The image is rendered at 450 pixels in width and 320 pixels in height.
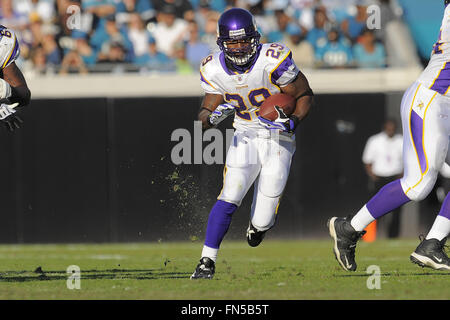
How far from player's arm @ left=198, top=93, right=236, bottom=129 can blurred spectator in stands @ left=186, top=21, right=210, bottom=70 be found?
17.9ft

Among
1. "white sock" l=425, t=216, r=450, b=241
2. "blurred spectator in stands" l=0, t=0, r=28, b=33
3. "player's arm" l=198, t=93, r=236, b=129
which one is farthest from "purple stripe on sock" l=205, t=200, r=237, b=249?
"blurred spectator in stands" l=0, t=0, r=28, b=33

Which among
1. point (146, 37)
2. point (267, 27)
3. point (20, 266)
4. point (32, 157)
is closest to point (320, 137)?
point (267, 27)

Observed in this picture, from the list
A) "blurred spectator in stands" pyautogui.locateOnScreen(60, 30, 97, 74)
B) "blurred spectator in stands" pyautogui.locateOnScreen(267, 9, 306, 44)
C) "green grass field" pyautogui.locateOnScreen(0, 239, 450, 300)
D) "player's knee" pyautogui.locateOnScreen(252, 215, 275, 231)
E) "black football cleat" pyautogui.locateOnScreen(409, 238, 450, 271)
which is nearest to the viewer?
"green grass field" pyautogui.locateOnScreen(0, 239, 450, 300)

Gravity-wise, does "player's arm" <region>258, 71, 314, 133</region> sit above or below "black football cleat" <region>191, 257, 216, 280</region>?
above

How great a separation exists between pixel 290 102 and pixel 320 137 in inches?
217

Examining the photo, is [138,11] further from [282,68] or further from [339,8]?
[282,68]

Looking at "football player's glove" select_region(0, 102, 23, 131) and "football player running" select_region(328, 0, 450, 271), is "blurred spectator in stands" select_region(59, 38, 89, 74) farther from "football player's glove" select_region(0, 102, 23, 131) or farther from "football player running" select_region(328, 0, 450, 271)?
"football player running" select_region(328, 0, 450, 271)

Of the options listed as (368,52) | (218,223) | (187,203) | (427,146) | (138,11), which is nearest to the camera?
(427,146)

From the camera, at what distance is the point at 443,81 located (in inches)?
231

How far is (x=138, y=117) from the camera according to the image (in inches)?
461

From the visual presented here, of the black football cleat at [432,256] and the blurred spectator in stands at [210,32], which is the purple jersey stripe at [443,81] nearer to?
the black football cleat at [432,256]

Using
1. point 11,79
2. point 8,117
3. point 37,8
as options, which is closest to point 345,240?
point 8,117

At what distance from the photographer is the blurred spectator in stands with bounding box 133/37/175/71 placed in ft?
39.2

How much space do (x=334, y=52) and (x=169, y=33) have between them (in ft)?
7.14
